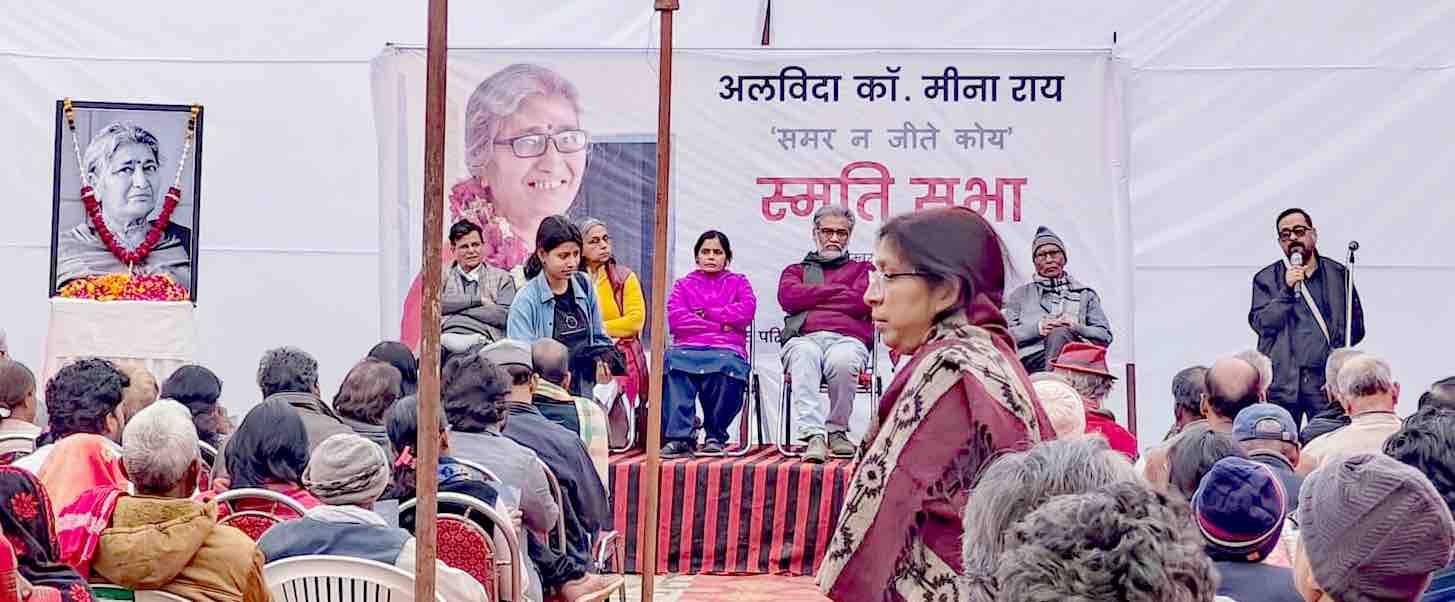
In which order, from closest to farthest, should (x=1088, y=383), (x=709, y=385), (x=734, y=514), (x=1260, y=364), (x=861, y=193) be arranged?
(x=1260, y=364)
(x=1088, y=383)
(x=734, y=514)
(x=709, y=385)
(x=861, y=193)

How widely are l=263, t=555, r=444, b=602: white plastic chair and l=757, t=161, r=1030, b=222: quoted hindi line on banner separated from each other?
645 cm

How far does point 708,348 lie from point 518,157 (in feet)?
6.84

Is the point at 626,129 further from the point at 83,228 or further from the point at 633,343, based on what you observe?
the point at 83,228

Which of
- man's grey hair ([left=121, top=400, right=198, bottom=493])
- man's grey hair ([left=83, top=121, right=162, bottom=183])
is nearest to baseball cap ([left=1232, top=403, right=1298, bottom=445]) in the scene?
man's grey hair ([left=121, top=400, right=198, bottom=493])

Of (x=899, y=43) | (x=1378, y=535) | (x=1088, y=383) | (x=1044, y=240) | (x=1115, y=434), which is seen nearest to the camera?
(x=1378, y=535)

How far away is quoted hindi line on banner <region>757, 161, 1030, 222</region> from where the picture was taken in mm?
10070

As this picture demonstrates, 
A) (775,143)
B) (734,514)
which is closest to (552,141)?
(775,143)

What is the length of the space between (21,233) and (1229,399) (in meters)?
9.07

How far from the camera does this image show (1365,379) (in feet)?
18.7

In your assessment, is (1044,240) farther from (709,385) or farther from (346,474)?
(346,474)

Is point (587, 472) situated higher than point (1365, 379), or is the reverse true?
point (1365, 379)

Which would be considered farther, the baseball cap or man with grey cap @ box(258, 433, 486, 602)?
the baseball cap

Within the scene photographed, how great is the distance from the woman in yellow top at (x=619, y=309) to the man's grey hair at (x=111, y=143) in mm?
3277

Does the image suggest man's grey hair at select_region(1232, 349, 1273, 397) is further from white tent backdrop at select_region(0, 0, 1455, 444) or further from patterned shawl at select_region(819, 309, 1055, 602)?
white tent backdrop at select_region(0, 0, 1455, 444)
